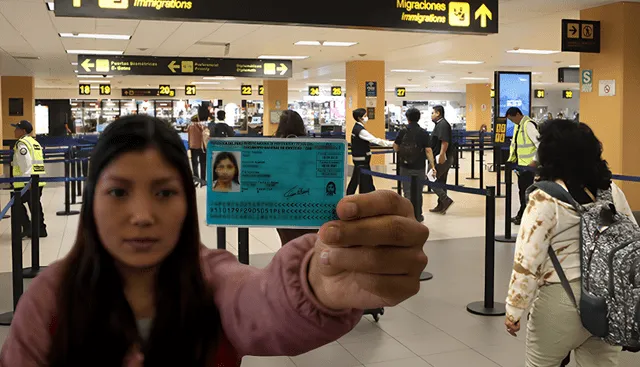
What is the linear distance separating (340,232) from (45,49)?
48.7 feet

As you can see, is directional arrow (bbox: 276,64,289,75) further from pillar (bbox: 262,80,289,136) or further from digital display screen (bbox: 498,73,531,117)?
pillar (bbox: 262,80,289,136)

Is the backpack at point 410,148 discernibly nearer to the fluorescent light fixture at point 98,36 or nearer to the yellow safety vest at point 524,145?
the yellow safety vest at point 524,145

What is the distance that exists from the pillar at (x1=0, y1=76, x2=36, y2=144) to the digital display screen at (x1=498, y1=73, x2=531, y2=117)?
54.3 feet

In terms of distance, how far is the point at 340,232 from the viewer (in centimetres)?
85

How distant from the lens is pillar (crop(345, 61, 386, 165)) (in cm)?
1791

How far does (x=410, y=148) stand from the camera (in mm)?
9203

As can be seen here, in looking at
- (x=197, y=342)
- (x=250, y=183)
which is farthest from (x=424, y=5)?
(x=197, y=342)

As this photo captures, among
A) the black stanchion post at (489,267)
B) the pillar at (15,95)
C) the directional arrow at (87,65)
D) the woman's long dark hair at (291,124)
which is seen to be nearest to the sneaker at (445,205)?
the black stanchion post at (489,267)

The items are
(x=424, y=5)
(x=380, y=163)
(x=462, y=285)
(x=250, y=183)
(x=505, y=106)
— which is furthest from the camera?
(x=380, y=163)

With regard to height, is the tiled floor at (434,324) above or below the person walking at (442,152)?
below

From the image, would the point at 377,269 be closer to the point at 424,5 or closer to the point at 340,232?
the point at 340,232

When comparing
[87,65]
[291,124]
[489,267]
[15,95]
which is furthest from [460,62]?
[291,124]

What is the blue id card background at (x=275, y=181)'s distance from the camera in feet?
4.45

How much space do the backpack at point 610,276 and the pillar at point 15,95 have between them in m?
22.6
